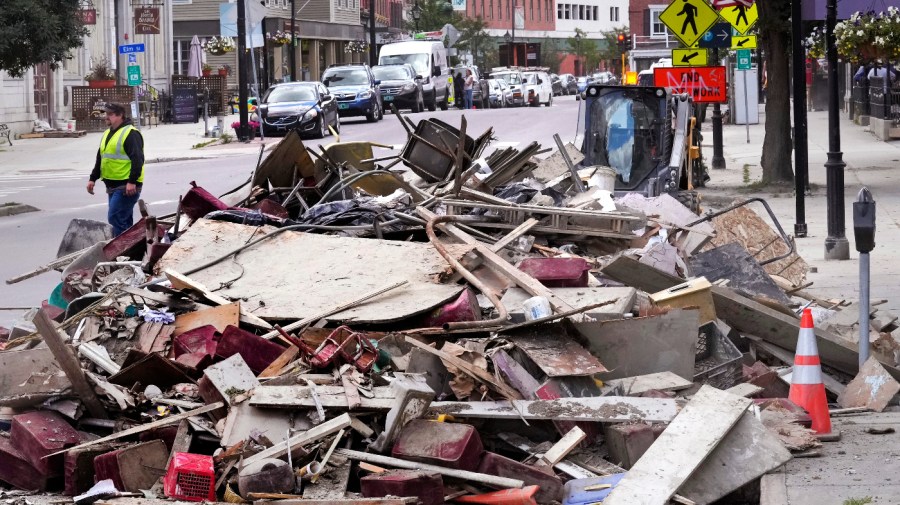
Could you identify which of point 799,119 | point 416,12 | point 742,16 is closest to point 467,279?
point 799,119

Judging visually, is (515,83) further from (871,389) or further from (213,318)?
(871,389)

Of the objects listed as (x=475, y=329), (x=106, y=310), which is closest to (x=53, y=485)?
(x=106, y=310)

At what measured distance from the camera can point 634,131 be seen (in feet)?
55.1

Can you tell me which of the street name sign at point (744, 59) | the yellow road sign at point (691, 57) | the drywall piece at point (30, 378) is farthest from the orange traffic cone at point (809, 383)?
the street name sign at point (744, 59)

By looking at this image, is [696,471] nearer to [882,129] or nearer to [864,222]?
[864,222]

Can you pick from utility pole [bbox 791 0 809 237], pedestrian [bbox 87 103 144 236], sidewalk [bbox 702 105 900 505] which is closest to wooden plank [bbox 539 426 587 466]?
sidewalk [bbox 702 105 900 505]

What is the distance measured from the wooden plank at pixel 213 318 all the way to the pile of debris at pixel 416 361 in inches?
0.6

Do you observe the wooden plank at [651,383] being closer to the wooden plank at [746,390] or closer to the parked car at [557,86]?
the wooden plank at [746,390]

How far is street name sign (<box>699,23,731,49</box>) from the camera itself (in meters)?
22.1

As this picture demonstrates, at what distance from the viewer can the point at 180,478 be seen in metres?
6.04

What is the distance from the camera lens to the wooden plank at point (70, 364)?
6.81m

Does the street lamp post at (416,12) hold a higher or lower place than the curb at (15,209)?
higher

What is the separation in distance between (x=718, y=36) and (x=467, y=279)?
15.1 metres

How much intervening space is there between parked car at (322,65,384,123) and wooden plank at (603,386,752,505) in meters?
35.7
